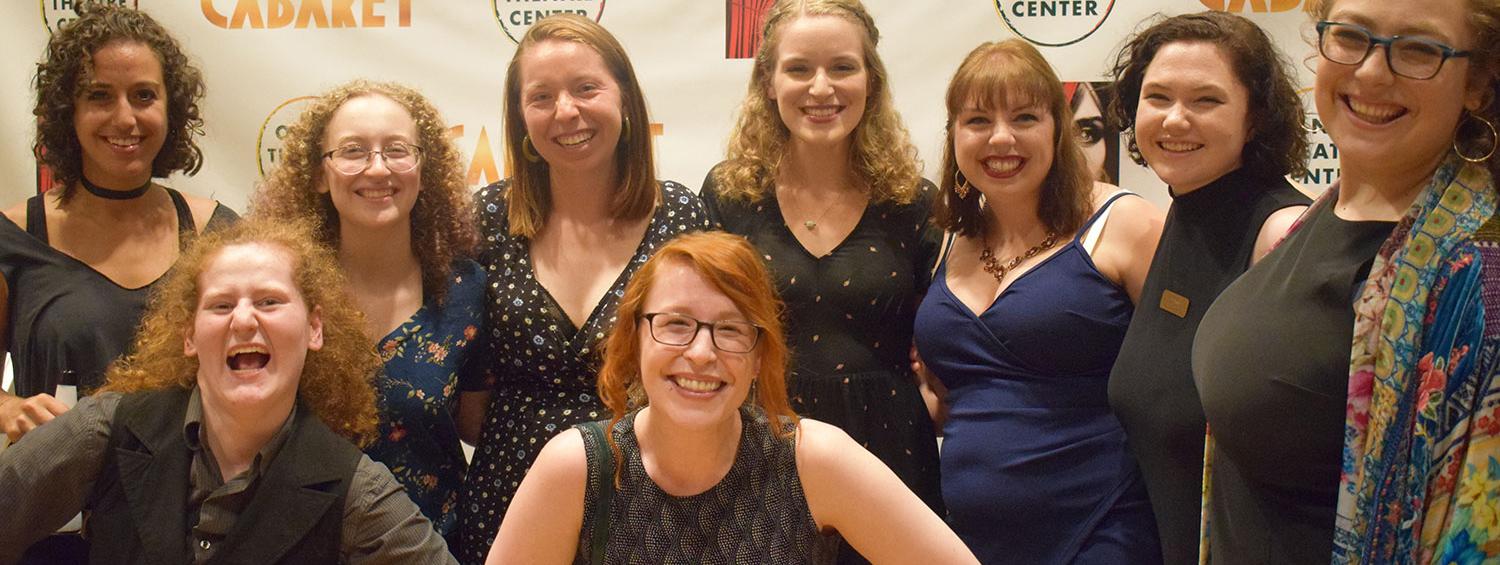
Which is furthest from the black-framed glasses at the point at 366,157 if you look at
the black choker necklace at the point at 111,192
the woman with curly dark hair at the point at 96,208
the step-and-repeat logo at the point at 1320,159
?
the step-and-repeat logo at the point at 1320,159

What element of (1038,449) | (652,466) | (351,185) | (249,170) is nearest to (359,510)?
(652,466)

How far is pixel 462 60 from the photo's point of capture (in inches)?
152

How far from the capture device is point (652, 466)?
2.17m

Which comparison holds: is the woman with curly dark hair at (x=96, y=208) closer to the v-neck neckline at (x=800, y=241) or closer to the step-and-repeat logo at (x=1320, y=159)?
the v-neck neckline at (x=800, y=241)

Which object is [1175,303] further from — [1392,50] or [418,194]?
[418,194]

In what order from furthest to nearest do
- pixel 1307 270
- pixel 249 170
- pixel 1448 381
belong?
pixel 249 170
pixel 1307 270
pixel 1448 381

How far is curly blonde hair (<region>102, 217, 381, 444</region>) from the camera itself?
8.21 feet

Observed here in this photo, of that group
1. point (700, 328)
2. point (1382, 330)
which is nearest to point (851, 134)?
point (700, 328)

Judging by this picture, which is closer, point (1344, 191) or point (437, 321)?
point (1344, 191)

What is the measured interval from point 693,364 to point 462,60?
2.08 m

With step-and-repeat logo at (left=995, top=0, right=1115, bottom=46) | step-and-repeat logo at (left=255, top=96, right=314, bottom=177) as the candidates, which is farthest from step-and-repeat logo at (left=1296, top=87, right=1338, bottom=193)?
step-and-repeat logo at (left=255, top=96, right=314, bottom=177)

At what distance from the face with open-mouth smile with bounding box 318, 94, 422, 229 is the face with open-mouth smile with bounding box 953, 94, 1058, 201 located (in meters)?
1.22

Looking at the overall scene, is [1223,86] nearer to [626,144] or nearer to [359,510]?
[626,144]

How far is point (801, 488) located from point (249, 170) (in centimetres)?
246
